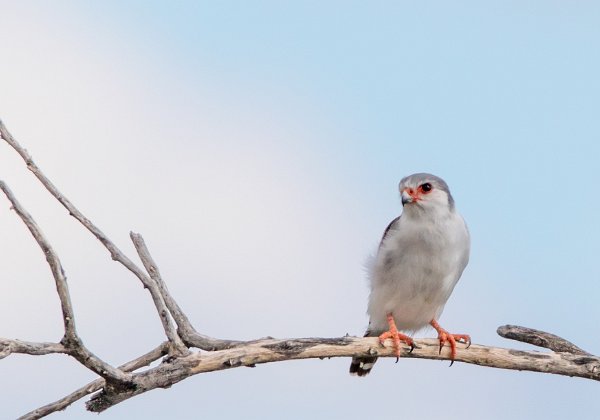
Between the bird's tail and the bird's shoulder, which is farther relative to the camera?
the bird's tail

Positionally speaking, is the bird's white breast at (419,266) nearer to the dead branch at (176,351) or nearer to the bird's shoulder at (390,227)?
the bird's shoulder at (390,227)

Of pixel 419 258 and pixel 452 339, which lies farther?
pixel 419 258

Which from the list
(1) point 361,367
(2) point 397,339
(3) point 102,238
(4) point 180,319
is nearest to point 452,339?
(2) point 397,339

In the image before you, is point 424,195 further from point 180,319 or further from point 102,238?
point 102,238

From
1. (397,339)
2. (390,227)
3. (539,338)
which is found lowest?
(539,338)

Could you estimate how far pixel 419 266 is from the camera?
26.4ft

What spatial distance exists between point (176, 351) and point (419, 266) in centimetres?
256

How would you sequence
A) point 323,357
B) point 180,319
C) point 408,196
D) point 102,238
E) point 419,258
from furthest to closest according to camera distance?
1. point 408,196
2. point 419,258
3. point 180,319
4. point 323,357
5. point 102,238

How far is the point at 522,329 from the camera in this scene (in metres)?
7.88

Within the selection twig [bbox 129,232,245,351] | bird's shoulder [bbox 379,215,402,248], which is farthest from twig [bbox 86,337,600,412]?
bird's shoulder [bbox 379,215,402,248]

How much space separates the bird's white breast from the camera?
8055 mm

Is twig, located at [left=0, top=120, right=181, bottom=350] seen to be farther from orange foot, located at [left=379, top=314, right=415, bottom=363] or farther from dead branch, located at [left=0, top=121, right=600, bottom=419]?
orange foot, located at [left=379, top=314, right=415, bottom=363]

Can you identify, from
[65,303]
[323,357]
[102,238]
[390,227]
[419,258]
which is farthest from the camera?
[390,227]

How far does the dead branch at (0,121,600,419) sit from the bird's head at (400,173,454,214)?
1.29 m
